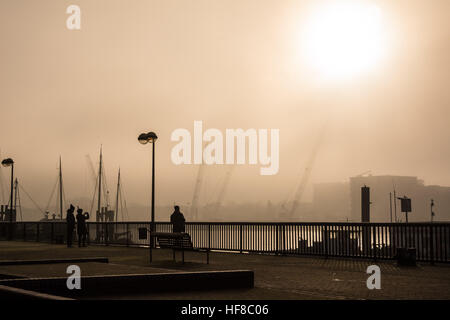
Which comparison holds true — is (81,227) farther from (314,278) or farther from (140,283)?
(140,283)

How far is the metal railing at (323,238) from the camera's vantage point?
21234 millimetres

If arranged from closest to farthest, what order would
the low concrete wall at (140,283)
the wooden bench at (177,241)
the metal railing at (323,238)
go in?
the low concrete wall at (140,283), the wooden bench at (177,241), the metal railing at (323,238)

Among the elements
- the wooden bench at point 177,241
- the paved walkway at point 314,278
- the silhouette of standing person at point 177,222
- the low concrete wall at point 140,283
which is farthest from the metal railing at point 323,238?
the low concrete wall at point 140,283

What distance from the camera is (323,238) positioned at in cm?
2456

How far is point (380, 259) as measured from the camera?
22312 millimetres

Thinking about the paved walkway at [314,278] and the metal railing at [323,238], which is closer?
the paved walkway at [314,278]

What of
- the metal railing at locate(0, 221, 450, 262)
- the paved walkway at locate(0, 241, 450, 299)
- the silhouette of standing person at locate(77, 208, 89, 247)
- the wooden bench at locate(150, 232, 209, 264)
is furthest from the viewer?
the silhouette of standing person at locate(77, 208, 89, 247)

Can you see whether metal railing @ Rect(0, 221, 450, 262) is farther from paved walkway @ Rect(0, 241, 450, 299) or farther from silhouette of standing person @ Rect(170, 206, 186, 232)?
silhouette of standing person @ Rect(170, 206, 186, 232)

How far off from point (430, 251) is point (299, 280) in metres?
7.06

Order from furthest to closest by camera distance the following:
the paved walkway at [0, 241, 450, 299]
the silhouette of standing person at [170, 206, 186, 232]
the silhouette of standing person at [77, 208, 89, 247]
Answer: the silhouette of standing person at [77, 208, 89, 247] → the silhouette of standing person at [170, 206, 186, 232] → the paved walkway at [0, 241, 450, 299]

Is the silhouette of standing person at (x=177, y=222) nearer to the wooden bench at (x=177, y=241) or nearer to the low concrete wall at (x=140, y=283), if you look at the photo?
the wooden bench at (x=177, y=241)

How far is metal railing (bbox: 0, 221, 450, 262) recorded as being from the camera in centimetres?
2123

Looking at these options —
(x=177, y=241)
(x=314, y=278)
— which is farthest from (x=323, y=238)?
(x=314, y=278)

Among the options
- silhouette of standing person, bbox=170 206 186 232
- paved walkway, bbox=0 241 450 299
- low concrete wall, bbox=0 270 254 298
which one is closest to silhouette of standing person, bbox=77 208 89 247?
silhouette of standing person, bbox=170 206 186 232
